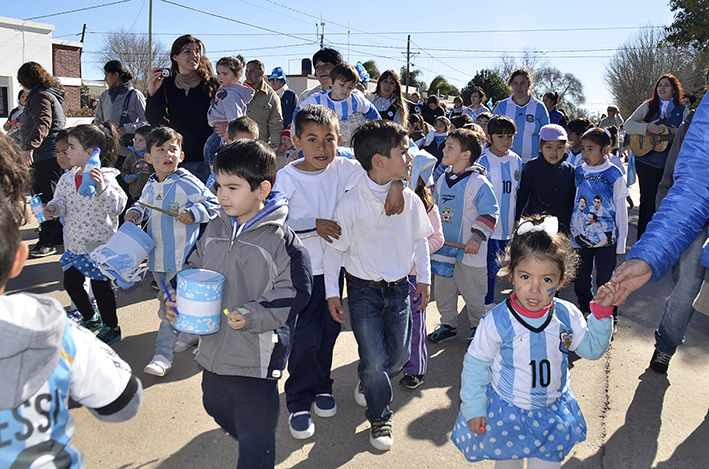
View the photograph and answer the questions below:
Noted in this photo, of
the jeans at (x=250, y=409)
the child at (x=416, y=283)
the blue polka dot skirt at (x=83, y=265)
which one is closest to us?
the jeans at (x=250, y=409)

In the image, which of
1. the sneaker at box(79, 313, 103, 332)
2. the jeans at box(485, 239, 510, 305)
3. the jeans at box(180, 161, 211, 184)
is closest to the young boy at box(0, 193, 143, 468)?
the sneaker at box(79, 313, 103, 332)

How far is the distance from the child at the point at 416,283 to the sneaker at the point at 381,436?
0.58 m

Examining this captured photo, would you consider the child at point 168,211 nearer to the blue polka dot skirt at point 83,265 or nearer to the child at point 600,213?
the blue polka dot skirt at point 83,265

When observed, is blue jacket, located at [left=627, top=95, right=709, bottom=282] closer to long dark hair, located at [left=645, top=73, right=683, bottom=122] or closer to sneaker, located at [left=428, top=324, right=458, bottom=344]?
sneaker, located at [left=428, top=324, right=458, bottom=344]

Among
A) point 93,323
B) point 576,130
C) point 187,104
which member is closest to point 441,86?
point 576,130

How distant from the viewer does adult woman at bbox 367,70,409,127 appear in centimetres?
601

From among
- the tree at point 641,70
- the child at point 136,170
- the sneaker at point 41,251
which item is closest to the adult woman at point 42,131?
the sneaker at point 41,251

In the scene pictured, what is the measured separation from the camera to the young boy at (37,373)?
48.5 inches

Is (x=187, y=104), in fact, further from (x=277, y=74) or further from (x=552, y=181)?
(x=277, y=74)

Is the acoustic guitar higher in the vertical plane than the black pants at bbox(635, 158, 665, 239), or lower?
higher

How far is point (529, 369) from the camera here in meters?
2.22

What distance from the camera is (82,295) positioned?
4082 millimetres

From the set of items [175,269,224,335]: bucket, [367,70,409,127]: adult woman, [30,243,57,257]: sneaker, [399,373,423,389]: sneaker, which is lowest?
[399,373,423,389]: sneaker

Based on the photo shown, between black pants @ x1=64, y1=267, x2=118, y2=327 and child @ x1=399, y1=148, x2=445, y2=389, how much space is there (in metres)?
2.35
